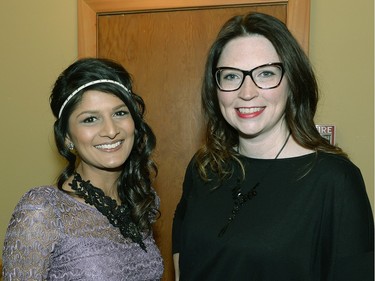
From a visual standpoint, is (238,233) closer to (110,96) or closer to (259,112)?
(259,112)

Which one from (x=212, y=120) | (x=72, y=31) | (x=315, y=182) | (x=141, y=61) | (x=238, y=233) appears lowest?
(x=238, y=233)

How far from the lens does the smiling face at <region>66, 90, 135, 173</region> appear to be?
1703 millimetres

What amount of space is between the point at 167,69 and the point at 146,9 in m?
0.37

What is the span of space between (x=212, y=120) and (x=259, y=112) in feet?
1.23

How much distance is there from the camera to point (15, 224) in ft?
4.96

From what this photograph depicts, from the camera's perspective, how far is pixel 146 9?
8.62 feet

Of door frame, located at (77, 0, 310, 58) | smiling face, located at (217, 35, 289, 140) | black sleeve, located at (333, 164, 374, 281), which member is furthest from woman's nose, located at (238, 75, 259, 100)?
door frame, located at (77, 0, 310, 58)

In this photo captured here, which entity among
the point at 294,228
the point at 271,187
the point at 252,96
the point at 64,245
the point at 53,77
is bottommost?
the point at 64,245

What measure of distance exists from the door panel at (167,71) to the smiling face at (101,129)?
34.6 inches

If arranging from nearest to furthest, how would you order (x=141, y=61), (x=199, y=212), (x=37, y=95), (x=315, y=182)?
(x=315, y=182) → (x=199, y=212) → (x=141, y=61) → (x=37, y=95)

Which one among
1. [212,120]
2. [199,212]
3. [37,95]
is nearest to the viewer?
[199,212]

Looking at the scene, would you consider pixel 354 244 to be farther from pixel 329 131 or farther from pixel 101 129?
pixel 329 131

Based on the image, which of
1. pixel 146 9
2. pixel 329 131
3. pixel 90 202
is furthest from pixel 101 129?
pixel 329 131

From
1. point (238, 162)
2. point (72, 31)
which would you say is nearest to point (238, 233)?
point (238, 162)
